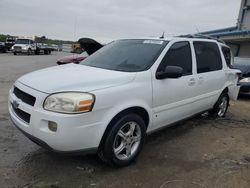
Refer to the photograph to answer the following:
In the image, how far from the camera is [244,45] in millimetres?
18328

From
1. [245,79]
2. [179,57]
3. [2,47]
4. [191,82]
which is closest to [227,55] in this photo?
[191,82]

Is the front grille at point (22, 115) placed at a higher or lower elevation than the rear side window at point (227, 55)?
lower

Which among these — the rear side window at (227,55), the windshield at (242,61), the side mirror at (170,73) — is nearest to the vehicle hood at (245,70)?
the windshield at (242,61)

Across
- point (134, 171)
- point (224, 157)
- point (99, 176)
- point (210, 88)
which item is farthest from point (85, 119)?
Answer: point (210, 88)

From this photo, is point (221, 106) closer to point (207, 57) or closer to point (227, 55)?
point (227, 55)

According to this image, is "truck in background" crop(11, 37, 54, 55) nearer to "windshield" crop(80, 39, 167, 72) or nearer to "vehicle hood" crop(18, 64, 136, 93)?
"windshield" crop(80, 39, 167, 72)

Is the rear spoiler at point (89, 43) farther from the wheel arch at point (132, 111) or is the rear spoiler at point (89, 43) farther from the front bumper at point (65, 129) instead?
the front bumper at point (65, 129)

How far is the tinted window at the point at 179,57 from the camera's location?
4.09 metres

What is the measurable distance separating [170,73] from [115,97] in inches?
39.6

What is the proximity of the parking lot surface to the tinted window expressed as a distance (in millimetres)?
1290

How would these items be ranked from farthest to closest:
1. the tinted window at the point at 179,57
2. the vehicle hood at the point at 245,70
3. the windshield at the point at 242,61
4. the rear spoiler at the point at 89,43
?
1. the windshield at the point at 242,61
2. the rear spoiler at the point at 89,43
3. the vehicle hood at the point at 245,70
4. the tinted window at the point at 179,57

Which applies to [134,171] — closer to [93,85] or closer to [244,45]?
[93,85]

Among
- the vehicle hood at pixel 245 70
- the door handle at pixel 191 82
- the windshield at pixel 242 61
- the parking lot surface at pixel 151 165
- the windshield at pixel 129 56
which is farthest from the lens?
the windshield at pixel 242 61

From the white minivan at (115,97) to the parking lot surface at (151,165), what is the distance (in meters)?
0.30
